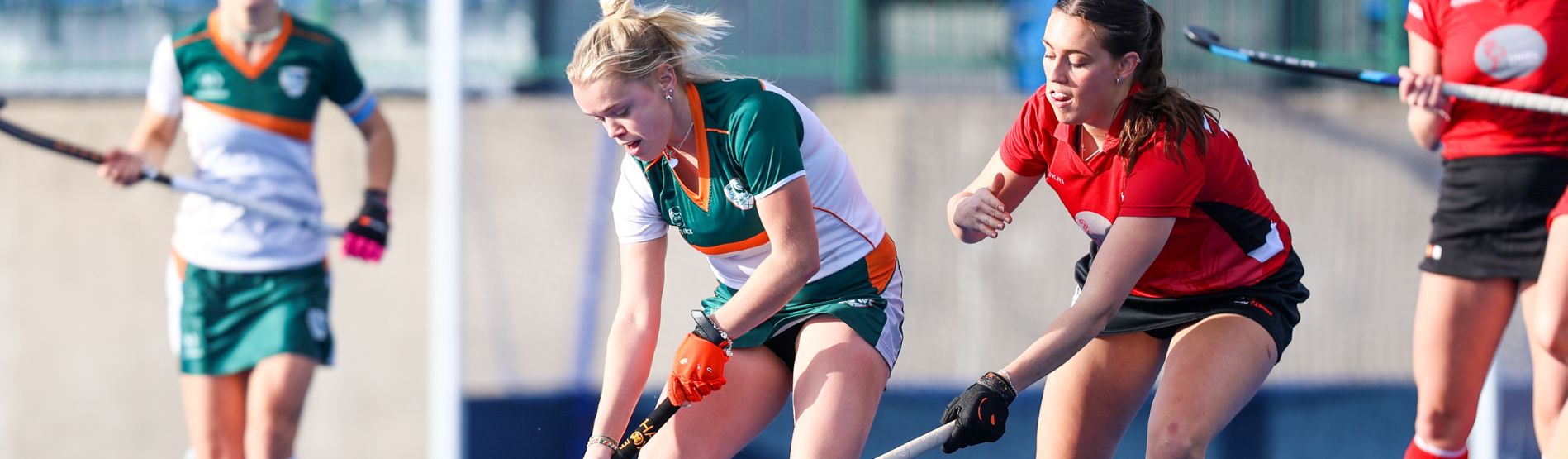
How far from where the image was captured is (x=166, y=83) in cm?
379

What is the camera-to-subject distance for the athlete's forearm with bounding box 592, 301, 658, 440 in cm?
263

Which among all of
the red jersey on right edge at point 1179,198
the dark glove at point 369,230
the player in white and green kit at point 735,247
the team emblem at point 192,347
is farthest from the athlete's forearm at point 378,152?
the red jersey on right edge at point 1179,198

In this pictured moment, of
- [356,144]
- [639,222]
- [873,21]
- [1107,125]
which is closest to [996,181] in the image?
[1107,125]

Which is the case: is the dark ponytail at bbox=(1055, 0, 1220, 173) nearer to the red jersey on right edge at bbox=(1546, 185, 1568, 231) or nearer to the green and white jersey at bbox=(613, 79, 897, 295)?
the green and white jersey at bbox=(613, 79, 897, 295)

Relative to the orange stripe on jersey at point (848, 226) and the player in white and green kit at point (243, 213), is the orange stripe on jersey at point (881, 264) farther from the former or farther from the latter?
the player in white and green kit at point (243, 213)

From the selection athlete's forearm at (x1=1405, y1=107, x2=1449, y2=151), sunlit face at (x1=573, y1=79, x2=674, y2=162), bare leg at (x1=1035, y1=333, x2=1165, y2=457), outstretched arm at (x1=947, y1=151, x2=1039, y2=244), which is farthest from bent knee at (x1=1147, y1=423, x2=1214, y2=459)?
athlete's forearm at (x1=1405, y1=107, x2=1449, y2=151)

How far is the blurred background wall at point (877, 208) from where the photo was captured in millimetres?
4926

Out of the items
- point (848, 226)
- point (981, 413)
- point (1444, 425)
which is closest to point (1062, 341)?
point (981, 413)

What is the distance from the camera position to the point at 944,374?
502cm

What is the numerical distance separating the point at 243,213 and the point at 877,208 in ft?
6.90

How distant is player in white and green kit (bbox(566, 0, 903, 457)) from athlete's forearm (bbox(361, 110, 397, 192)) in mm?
1474

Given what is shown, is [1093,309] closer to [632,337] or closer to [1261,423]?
[632,337]

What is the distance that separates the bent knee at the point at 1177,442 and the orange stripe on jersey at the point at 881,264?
516 millimetres

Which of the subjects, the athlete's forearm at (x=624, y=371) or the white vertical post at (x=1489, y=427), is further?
the white vertical post at (x=1489, y=427)
